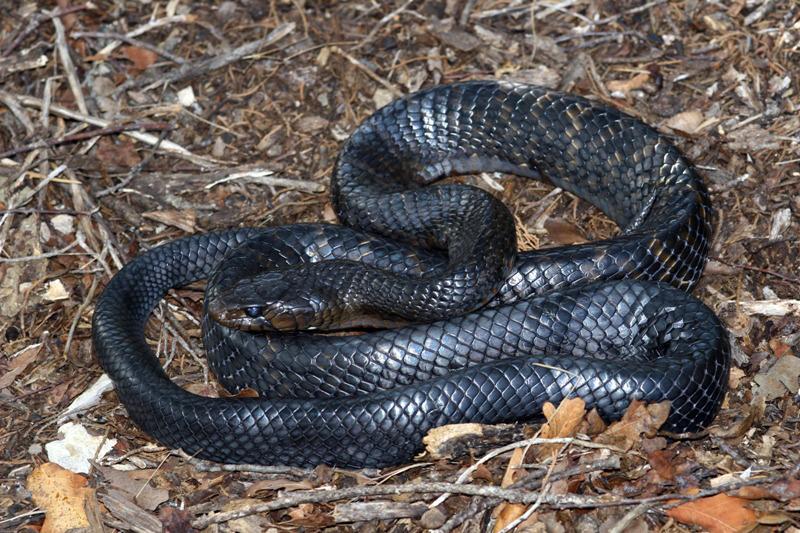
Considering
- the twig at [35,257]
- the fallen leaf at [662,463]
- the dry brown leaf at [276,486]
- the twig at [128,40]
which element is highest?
the twig at [128,40]

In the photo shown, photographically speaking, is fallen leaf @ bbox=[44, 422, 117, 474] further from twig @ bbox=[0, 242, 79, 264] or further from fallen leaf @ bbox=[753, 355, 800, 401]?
fallen leaf @ bbox=[753, 355, 800, 401]

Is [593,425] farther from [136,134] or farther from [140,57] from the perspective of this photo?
[140,57]

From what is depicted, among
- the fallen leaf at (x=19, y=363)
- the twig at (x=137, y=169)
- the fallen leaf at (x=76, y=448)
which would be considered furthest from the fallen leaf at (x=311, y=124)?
the fallen leaf at (x=76, y=448)

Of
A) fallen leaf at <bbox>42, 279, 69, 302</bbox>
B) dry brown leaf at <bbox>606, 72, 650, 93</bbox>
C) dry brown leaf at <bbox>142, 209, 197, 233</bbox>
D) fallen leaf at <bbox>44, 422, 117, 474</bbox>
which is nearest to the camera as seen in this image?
fallen leaf at <bbox>44, 422, 117, 474</bbox>

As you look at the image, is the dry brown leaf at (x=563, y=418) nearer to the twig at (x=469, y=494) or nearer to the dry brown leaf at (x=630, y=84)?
the twig at (x=469, y=494)

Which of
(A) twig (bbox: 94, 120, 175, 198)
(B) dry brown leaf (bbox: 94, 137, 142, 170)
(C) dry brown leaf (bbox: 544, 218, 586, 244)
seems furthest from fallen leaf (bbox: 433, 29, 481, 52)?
(B) dry brown leaf (bbox: 94, 137, 142, 170)

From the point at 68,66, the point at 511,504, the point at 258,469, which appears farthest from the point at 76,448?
the point at 68,66
